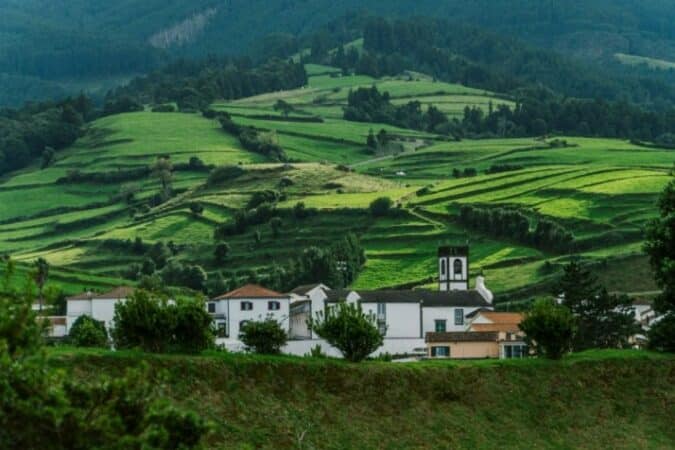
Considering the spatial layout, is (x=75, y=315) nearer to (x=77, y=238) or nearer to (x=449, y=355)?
(x=449, y=355)

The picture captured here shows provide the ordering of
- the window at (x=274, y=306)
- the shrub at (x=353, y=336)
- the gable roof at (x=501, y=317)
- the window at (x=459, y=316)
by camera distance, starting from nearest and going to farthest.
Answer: the shrub at (x=353, y=336), the gable roof at (x=501, y=317), the window at (x=274, y=306), the window at (x=459, y=316)

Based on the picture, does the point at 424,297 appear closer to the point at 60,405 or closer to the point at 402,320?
the point at 402,320

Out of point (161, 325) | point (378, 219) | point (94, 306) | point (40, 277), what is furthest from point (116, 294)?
point (161, 325)

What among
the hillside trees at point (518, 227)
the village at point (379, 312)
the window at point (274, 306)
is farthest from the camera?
the hillside trees at point (518, 227)

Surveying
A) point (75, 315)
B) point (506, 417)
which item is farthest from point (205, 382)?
point (75, 315)

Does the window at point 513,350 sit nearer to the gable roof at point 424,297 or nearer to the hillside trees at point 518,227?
the gable roof at point 424,297

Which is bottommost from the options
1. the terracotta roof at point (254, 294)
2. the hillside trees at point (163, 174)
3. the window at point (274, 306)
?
the window at point (274, 306)

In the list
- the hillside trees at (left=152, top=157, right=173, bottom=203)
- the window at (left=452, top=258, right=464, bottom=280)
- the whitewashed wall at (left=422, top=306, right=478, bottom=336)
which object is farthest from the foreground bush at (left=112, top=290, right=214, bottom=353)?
the hillside trees at (left=152, top=157, right=173, bottom=203)

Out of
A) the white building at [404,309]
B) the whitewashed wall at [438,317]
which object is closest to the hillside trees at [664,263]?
the white building at [404,309]

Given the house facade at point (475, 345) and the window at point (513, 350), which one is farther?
the house facade at point (475, 345)
